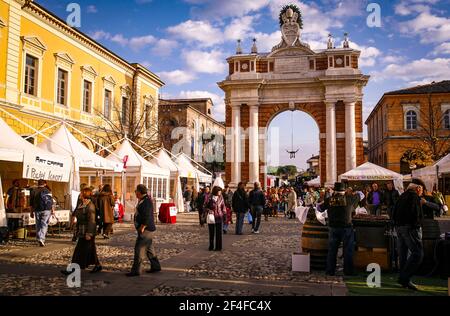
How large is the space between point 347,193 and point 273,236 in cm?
621

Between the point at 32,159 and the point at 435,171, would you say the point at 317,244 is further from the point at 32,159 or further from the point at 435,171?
the point at 435,171

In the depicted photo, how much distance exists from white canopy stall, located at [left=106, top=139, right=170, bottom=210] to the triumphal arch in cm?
1153

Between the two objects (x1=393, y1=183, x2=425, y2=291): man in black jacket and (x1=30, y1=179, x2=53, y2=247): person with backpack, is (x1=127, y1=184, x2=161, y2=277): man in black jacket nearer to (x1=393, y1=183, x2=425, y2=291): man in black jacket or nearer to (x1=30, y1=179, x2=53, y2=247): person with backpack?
(x1=393, y1=183, x2=425, y2=291): man in black jacket

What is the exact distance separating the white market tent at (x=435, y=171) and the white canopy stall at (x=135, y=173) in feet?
40.6

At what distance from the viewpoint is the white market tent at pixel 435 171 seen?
54.1ft

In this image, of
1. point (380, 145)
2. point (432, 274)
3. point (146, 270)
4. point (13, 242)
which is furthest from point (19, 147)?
point (380, 145)

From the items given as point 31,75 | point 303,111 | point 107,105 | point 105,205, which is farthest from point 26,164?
point 303,111

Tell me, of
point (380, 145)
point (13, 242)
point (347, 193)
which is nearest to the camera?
point (347, 193)

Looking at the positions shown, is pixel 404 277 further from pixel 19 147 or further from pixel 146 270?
pixel 19 147

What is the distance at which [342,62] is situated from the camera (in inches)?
1256


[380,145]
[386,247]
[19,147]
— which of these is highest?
[380,145]

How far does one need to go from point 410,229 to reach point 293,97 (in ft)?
87.5

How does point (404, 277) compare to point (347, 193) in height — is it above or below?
below
